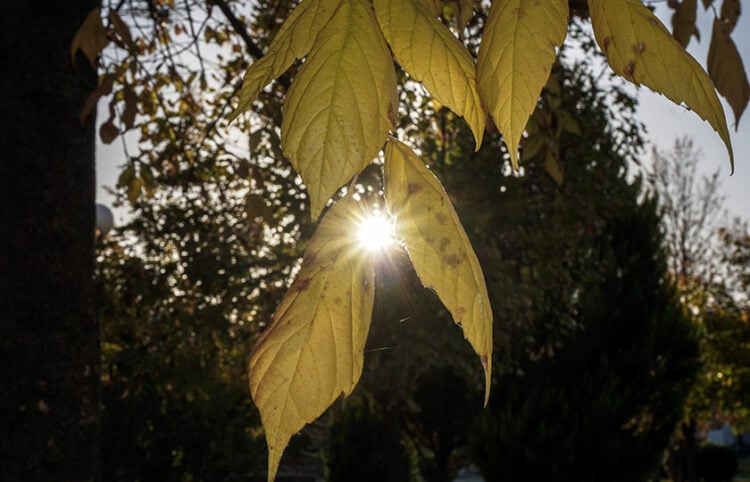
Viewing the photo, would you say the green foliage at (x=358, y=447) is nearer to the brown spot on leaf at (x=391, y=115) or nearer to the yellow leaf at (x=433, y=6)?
the yellow leaf at (x=433, y=6)

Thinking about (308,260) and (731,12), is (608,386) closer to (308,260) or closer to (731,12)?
(731,12)

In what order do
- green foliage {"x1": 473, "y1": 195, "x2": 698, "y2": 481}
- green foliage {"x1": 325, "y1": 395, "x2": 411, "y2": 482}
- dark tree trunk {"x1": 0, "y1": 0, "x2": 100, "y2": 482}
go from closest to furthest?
dark tree trunk {"x1": 0, "y1": 0, "x2": 100, "y2": 482} < green foliage {"x1": 473, "y1": 195, "x2": 698, "y2": 481} < green foliage {"x1": 325, "y1": 395, "x2": 411, "y2": 482}

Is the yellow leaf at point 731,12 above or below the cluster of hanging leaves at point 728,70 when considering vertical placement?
above

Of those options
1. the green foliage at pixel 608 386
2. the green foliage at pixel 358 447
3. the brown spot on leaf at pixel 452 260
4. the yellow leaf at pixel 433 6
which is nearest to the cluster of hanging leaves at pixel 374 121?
the brown spot on leaf at pixel 452 260

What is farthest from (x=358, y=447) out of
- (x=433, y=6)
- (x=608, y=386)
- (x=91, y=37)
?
(x=433, y=6)

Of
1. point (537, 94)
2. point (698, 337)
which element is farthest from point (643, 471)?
point (537, 94)

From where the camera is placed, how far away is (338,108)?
518 millimetres

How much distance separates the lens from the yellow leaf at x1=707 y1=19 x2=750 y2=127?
49.8 inches

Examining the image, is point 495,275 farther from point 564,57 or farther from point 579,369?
point 579,369

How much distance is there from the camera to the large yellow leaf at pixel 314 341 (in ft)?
1.76

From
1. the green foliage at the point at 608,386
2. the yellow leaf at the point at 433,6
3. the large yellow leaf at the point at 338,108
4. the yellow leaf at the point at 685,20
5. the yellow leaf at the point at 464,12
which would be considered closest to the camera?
the large yellow leaf at the point at 338,108

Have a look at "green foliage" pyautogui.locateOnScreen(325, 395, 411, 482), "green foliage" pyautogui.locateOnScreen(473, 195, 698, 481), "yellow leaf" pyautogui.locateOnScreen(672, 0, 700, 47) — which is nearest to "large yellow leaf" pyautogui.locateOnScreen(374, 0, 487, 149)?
"yellow leaf" pyautogui.locateOnScreen(672, 0, 700, 47)

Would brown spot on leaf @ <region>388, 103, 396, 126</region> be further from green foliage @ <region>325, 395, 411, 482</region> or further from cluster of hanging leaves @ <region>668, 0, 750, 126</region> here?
green foliage @ <region>325, 395, 411, 482</region>

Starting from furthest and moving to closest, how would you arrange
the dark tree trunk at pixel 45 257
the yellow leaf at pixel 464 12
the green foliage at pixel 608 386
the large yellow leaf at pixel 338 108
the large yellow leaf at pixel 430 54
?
1. the green foliage at pixel 608 386
2. the dark tree trunk at pixel 45 257
3. the yellow leaf at pixel 464 12
4. the large yellow leaf at pixel 430 54
5. the large yellow leaf at pixel 338 108
